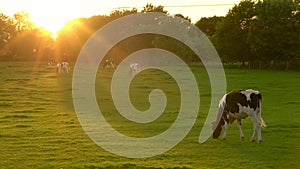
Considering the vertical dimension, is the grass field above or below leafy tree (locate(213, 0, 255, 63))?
below

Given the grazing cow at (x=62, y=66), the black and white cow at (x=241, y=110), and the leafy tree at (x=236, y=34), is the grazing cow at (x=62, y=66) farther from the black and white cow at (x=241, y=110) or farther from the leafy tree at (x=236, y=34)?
the black and white cow at (x=241, y=110)

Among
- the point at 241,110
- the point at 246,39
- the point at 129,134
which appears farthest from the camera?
the point at 246,39

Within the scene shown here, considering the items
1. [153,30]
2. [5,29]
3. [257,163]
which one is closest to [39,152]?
[257,163]

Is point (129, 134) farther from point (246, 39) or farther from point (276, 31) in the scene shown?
point (246, 39)

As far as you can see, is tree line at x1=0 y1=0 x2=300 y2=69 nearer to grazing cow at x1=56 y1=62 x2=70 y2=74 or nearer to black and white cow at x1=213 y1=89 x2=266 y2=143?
grazing cow at x1=56 y1=62 x2=70 y2=74

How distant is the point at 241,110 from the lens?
16312 millimetres

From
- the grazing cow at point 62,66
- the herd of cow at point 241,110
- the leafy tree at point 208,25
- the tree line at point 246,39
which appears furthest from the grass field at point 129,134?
the leafy tree at point 208,25

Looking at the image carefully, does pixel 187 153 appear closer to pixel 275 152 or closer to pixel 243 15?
pixel 275 152

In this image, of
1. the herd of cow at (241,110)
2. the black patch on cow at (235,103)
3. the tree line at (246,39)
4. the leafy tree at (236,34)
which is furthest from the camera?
the leafy tree at (236,34)

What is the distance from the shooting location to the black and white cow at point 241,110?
52.4ft

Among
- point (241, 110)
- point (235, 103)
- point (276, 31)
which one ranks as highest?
point (276, 31)

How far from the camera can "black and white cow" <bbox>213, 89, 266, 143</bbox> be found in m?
16.0

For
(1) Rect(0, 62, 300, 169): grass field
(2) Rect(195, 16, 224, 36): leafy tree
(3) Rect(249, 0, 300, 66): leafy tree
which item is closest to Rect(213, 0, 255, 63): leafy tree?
(3) Rect(249, 0, 300, 66): leafy tree

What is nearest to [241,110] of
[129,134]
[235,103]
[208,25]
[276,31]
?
[235,103]
